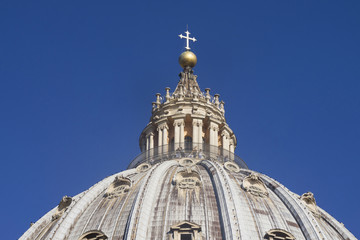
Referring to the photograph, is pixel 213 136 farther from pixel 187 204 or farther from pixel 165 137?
pixel 187 204

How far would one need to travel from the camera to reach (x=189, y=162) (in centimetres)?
6059

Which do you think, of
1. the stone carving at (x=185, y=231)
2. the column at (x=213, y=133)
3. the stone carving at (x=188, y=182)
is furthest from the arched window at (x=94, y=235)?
the column at (x=213, y=133)

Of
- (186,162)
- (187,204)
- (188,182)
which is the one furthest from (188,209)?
(186,162)

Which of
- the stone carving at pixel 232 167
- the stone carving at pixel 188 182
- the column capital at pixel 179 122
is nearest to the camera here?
the stone carving at pixel 188 182

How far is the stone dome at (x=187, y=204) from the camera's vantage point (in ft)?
162

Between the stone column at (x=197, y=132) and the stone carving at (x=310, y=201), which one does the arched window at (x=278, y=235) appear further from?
the stone column at (x=197, y=132)

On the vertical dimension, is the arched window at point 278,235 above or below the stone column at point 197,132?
below

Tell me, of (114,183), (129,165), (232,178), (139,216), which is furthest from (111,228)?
(129,165)

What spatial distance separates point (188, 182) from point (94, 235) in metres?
8.15

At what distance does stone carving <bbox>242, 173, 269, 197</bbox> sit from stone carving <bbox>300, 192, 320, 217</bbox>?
9.06ft

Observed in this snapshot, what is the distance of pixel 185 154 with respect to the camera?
63156mm

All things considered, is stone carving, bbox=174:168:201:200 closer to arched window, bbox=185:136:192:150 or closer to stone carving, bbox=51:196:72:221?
stone carving, bbox=51:196:72:221

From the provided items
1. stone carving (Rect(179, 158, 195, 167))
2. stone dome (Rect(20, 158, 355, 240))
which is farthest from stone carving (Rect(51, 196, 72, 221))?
stone carving (Rect(179, 158, 195, 167))

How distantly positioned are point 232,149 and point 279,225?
1763 cm
